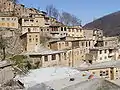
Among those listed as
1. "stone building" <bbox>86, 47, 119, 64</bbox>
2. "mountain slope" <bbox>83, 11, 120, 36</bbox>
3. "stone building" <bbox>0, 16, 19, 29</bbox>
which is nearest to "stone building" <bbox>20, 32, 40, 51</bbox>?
"stone building" <bbox>0, 16, 19, 29</bbox>

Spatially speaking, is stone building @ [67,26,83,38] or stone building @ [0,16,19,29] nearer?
stone building @ [0,16,19,29]

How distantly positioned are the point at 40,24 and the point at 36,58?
1093 centimetres

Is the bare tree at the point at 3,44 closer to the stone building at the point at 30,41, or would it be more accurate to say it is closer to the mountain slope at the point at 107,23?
the stone building at the point at 30,41

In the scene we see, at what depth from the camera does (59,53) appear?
28.8 m

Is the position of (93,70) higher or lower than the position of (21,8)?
lower

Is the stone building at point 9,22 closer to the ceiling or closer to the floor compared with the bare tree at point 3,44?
closer to the ceiling

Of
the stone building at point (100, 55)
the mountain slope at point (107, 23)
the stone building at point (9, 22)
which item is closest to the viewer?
the stone building at point (100, 55)

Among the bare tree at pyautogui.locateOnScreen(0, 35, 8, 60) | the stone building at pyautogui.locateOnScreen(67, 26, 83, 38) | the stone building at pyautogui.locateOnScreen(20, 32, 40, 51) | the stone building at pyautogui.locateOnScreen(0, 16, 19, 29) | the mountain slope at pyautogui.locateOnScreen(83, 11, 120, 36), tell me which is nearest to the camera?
the bare tree at pyautogui.locateOnScreen(0, 35, 8, 60)

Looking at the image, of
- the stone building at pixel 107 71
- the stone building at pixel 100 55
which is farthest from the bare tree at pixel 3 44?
the stone building at pixel 100 55

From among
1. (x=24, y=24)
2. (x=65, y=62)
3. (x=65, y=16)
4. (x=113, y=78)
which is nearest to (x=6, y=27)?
(x=24, y=24)

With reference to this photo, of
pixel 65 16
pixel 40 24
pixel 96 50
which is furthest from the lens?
pixel 65 16

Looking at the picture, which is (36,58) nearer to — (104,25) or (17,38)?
(17,38)

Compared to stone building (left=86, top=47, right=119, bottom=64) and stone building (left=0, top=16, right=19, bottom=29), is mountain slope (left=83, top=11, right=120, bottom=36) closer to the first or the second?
stone building (left=86, top=47, right=119, bottom=64)

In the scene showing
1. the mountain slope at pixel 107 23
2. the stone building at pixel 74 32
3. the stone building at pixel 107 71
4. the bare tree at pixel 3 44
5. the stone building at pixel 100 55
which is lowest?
the stone building at pixel 107 71
